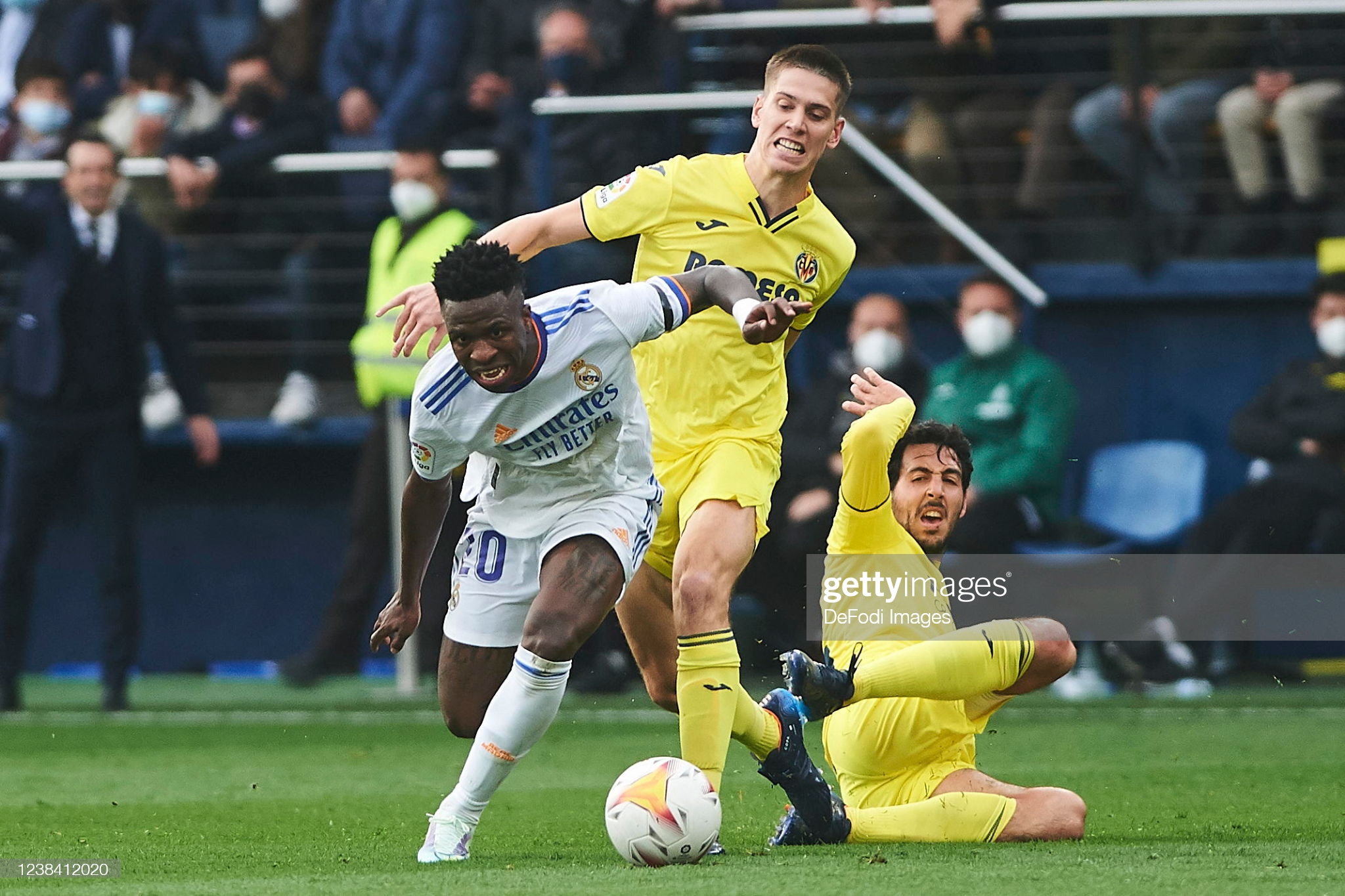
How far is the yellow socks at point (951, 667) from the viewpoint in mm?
5555

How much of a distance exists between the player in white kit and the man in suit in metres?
4.77

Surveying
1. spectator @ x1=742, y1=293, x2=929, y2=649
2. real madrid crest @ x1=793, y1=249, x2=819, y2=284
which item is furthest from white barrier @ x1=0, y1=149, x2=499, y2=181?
real madrid crest @ x1=793, y1=249, x2=819, y2=284

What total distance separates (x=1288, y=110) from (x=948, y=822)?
6.10 meters

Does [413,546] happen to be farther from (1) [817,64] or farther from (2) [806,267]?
(1) [817,64]

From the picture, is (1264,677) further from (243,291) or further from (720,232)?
(243,291)

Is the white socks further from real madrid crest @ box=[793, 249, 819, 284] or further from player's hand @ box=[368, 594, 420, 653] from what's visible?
real madrid crest @ box=[793, 249, 819, 284]

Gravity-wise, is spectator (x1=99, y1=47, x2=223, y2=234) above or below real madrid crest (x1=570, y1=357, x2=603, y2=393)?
above

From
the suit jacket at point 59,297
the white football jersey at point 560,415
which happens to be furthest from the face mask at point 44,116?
the white football jersey at point 560,415

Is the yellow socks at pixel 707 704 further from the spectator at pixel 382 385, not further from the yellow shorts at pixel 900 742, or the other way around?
the spectator at pixel 382 385

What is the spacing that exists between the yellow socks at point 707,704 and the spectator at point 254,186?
21.6ft

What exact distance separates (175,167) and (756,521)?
22.6 feet

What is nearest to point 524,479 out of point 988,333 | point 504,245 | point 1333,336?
point 504,245

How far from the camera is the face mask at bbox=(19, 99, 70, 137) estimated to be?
1241 cm

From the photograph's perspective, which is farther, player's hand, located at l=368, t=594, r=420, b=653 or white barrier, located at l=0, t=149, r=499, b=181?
white barrier, located at l=0, t=149, r=499, b=181
